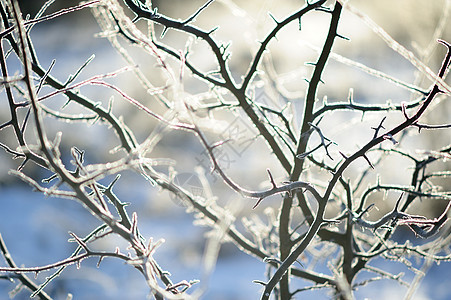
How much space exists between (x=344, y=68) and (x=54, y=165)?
4034 mm

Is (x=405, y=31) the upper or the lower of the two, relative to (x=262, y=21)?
upper

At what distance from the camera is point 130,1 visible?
1.59 ft

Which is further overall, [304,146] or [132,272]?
[132,272]

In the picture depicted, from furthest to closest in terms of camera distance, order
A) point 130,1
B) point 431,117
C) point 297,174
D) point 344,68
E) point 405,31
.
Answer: point 344,68 → point 405,31 → point 431,117 → point 297,174 → point 130,1

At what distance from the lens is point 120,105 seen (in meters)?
3.87

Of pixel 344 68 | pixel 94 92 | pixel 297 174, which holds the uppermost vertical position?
pixel 344 68

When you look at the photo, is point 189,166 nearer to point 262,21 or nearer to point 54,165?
point 262,21

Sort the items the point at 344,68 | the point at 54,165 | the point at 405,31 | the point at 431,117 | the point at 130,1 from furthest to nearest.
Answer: the point at 344,68 → the point at 405,31 → the point at 431,117 → the point at 130,1 → the point at 54,165

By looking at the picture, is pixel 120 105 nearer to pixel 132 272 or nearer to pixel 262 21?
pixel 132 272

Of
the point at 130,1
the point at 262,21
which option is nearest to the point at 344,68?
the point at 262,21

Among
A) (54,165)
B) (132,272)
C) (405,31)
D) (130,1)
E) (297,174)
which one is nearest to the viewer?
(54,165)

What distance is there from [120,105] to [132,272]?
1822 mm

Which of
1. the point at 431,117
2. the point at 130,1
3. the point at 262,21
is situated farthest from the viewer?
the point at 431,117

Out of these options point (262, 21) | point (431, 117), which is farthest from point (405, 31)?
point (262, 21)
